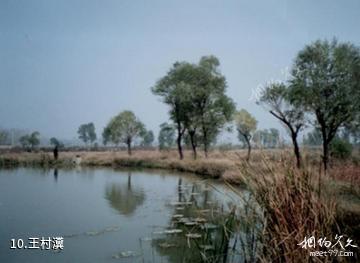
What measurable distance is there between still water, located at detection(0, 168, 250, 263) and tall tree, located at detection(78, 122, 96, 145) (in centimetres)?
9434

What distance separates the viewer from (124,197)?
1617cm

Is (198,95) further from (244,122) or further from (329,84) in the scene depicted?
(329,84)

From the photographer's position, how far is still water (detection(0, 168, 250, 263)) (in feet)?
25.0

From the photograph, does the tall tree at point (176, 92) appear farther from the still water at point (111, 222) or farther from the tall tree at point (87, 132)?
the tall tree at point (87, 132)

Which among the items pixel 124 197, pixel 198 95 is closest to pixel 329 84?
pixel 124 197

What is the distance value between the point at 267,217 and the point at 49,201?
12200 millimetres

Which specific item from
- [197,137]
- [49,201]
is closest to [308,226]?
[49,201]

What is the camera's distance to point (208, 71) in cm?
3566

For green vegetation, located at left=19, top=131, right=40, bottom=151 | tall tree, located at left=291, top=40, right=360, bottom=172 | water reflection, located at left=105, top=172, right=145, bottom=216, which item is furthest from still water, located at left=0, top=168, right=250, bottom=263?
green vegetation, located at left=19, top=131, right=40, bottom=151

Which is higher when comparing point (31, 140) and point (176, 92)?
A: point (176, 92)

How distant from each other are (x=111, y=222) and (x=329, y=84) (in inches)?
557

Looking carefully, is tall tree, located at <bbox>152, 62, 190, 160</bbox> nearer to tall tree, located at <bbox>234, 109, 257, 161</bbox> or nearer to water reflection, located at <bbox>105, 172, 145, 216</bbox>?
tall tree, located at <bbox>234, 109, 257, 161</bbox>

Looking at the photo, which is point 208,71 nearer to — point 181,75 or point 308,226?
point 181,75

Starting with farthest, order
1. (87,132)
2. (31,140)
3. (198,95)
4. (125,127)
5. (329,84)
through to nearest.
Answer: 1. (87,132)
2. (31,140)
3. (125,127)
4. (198,95)
5. (329,84)
